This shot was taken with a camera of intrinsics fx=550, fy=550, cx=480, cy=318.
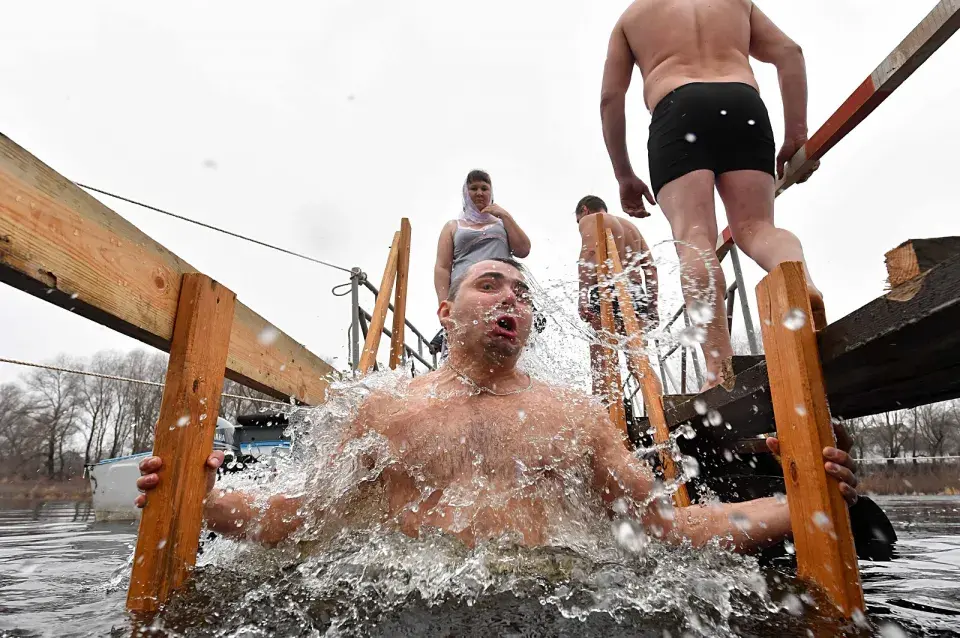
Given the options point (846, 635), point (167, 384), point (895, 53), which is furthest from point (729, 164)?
point (167, 384)

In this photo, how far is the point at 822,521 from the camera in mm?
1349

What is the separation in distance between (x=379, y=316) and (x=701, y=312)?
8.16ft

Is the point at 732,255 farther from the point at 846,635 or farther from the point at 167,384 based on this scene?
the point at 167,384

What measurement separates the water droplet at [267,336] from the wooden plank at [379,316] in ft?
3.47

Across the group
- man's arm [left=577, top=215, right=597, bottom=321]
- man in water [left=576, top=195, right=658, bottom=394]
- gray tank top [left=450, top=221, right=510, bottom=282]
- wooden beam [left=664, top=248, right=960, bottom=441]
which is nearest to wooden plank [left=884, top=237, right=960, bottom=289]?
wooden beam [left=664, top=248, right=960, bottom=441]

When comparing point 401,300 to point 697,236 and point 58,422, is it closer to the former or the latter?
point 697,236

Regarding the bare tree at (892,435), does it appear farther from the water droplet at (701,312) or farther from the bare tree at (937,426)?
the water droplet at (701,312)

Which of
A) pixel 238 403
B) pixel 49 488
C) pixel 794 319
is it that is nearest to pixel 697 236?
pixel 794 319

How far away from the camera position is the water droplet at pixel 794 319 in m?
1.41

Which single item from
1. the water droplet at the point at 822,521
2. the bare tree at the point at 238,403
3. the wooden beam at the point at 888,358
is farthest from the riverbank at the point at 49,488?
the water droplet at the point at 822,521

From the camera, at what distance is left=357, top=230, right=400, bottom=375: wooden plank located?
381 centimetres

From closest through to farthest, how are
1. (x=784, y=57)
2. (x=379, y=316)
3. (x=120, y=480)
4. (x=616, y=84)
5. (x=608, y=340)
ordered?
1. (x=784, y=57)
2. (x=616, y=84)
3. (x=608, y=340)
4. (x=379, y=316)
5. (x=120, y=480)

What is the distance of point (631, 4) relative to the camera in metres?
2.84

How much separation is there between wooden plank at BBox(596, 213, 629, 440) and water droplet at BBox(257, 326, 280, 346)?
2.05 m
